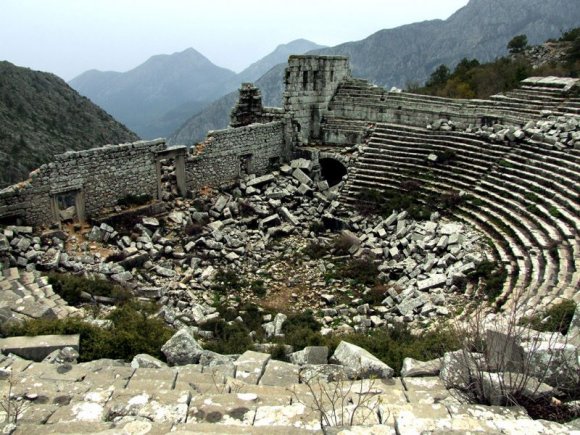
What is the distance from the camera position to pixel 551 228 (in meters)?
12.1

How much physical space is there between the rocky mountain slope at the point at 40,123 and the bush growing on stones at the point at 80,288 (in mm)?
29613

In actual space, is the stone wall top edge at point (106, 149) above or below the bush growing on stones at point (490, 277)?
above

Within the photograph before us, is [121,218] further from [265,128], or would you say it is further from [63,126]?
[63,126]

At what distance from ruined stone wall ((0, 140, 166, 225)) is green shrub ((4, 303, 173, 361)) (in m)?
6.50

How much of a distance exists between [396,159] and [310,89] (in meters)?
4.93

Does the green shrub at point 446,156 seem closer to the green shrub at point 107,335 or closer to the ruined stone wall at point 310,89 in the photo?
the ruined stone wall at point 310,89

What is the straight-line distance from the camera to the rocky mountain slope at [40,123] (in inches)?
1626

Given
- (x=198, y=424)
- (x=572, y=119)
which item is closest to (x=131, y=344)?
(x=198, y=424)

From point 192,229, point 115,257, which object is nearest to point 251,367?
point 115,257

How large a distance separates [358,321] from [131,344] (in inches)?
209

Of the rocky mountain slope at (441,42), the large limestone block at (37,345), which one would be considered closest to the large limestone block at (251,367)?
the large limestone block at (37,345)

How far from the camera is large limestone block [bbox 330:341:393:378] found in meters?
6.07

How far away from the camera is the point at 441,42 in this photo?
128m

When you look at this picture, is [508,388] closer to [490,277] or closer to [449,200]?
[490,277]
